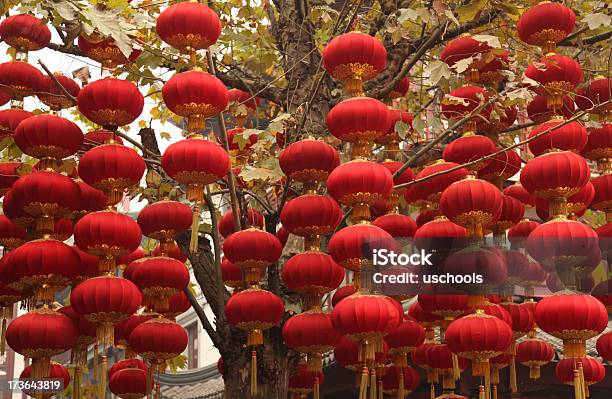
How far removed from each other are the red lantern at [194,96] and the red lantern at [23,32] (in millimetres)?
1594

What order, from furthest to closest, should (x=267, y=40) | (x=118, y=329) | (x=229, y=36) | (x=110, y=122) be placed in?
(x=267, y=40)
(x=229, y=36)
(x=118, y=329)
(x=110, y=122)

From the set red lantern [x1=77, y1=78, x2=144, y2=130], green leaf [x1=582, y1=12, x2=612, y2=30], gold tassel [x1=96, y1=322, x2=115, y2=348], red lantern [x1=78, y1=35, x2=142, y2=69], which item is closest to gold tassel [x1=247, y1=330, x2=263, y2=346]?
gold tassel [x1=96, y1=322, x2=115, y2=348]

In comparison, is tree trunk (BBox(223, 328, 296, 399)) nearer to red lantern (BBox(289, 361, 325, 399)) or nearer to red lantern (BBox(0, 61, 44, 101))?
red lantern (BBox(289, 361, 325, 399))

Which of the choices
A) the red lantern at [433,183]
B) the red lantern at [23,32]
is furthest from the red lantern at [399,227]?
the red lantern at [23,32]

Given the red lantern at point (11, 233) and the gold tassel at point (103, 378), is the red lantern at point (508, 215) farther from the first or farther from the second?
the red lantern at point (11, 233)

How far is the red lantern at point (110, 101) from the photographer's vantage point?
623 centimetres

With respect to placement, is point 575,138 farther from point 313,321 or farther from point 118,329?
→ point 118,329

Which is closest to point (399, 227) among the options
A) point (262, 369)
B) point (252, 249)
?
point (252, 249)

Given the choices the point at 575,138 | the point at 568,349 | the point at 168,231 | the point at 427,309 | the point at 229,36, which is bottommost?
the point at 568,349

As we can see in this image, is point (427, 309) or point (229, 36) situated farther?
point (229, 36)

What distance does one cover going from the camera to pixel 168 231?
6.86 metres

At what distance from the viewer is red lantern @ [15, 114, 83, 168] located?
6422 mm

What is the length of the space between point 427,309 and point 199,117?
2292 mm

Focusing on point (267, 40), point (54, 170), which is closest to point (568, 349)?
point (54, 170)
